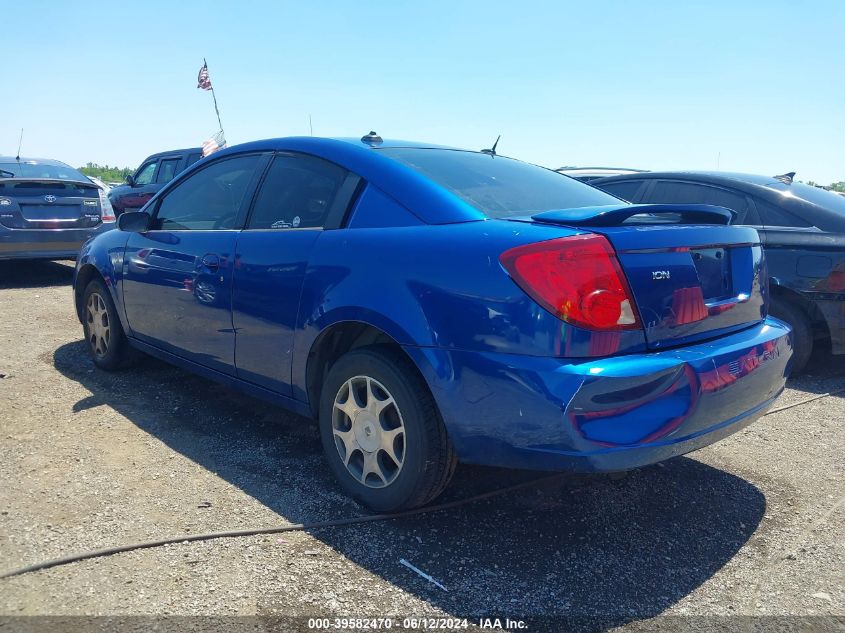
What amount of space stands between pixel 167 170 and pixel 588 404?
41.3 ft

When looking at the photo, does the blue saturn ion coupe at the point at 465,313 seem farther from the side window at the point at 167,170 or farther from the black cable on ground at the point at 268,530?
the side window at the point at 167,170

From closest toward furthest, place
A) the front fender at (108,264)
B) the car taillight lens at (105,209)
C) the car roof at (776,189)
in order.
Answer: the front fender at (108,264) → the car roof at (776,189) → the car taillight lens at (105,209)

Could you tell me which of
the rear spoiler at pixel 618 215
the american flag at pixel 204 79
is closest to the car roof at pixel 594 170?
the rear spoiler at pixel 618 215

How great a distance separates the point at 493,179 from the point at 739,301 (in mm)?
1194

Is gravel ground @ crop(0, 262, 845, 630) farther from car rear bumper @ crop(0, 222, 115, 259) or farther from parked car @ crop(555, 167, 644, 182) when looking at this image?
parked car @ crop(555, 167, 644, 182)

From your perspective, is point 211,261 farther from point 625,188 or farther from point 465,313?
point 625,188

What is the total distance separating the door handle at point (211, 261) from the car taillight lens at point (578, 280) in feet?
5.84

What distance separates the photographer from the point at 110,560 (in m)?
2.50

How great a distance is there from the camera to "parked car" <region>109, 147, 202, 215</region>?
42.1ft

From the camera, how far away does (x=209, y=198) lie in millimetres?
3957

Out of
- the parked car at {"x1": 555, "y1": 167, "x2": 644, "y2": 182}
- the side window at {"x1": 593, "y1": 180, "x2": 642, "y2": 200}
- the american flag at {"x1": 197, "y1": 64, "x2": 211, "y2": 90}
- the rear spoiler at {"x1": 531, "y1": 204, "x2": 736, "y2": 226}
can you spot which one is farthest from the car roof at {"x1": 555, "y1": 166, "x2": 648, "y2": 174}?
the american flag at {"x1": 197, "y1": 64, "x2": 211, "y2": 90}

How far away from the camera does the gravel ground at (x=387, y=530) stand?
2.29 meters

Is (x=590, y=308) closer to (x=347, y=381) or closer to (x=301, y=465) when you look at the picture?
(x=347, y=381)

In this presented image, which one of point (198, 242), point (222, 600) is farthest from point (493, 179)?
point (222, 600)
